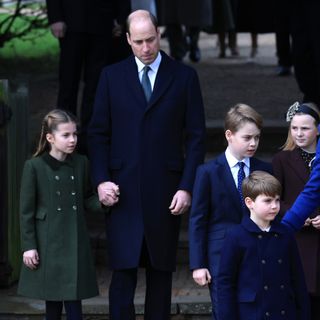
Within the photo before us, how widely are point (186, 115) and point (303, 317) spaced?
60.0 inches

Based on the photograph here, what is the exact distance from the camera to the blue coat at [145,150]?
7348 millimetres

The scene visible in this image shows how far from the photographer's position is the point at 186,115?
7.45m

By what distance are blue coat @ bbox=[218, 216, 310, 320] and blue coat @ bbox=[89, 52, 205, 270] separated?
936 millimetres

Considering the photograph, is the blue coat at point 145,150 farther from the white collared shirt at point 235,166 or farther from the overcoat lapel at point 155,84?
the white collared shirt at point 235,166

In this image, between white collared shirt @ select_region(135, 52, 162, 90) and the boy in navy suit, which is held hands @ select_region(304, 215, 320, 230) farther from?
white collared shirt @ select_region(135, 52, 162, 90)

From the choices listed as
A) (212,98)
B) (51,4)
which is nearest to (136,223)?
(51,4)

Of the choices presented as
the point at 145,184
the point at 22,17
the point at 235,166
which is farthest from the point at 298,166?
the point at 22,17

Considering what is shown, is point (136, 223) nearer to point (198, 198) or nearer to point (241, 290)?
point (198, 198)

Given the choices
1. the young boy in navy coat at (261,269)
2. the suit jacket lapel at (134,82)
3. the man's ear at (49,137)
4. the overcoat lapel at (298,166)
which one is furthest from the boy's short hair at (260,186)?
the man's ear at (49,137)

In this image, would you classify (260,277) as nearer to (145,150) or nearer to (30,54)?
(145,150)

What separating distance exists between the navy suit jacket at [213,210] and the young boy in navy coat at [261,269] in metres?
0.44

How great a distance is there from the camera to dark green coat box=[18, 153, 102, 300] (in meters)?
7.57

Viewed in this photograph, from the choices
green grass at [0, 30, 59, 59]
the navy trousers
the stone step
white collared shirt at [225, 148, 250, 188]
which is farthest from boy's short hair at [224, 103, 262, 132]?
green grass at [0, 30, 59, 59]

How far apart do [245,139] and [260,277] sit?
2.66ft
